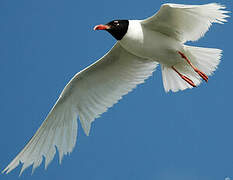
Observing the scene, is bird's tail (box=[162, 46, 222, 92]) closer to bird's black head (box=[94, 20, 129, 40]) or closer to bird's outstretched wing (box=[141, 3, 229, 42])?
bird's outstretched wing (box=[141, 3, 229, 42])

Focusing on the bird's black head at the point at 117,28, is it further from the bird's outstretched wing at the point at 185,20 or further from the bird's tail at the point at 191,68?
the bird's tail at the point at 191,68

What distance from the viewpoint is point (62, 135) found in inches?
247

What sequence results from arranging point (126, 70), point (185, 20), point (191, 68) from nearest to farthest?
point (185, 20), point (191, 68), point (126, 70)

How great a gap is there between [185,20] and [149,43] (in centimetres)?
45

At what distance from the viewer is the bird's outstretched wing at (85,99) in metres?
6.14

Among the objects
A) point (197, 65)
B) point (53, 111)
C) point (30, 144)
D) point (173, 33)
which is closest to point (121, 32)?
point (173, 33)

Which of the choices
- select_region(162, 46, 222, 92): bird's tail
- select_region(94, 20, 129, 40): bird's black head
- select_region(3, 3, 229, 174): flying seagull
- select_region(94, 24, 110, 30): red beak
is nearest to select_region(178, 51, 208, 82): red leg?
select_region(3, 3, 229, 174): flying seagull

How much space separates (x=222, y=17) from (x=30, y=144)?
2.66 meters

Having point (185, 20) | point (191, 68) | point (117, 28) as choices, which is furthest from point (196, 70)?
point (117, 28)

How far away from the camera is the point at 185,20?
5.38 m

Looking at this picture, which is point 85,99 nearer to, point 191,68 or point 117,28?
point 117,28

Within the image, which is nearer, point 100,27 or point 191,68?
point 100,27

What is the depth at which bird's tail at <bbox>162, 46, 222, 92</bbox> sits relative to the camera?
18.7 ft

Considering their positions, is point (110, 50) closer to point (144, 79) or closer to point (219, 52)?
point (144, 79)
